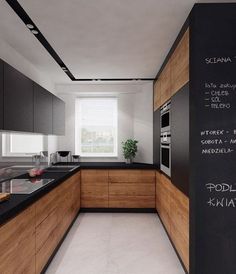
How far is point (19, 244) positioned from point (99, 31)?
2.17 meters

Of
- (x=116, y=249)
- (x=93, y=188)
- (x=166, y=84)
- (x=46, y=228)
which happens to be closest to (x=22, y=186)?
(x=46, y=228)

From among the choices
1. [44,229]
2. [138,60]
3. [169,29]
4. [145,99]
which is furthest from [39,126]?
[145,99]

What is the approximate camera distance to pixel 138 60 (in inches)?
138

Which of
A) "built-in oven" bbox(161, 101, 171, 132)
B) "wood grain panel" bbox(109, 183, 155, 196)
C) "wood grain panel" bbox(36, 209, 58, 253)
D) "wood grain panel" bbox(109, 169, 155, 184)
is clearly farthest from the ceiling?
A: "wood grain panel" bbox(109, 183, 155, 196)

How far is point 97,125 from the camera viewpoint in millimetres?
5309

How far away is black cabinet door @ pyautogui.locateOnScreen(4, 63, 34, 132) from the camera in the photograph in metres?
2.20

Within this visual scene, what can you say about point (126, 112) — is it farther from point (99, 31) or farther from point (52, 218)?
point (52, 218)

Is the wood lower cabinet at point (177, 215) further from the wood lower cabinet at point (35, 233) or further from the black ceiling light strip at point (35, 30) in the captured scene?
the black ceiling light strip at point (35, 30)

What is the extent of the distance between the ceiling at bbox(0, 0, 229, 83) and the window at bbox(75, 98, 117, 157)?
1.48 metres

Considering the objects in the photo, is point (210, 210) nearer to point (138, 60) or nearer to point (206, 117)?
point (206, 117)

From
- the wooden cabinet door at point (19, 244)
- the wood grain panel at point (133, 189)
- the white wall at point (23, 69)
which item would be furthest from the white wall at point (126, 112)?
the wooden cabinet door at point (19, 244)

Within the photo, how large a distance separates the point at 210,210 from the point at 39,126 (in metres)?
2.19

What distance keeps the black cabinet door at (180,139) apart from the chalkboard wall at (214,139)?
0.73ft

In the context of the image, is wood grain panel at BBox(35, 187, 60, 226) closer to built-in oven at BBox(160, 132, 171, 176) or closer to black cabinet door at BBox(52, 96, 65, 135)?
black cabinet door at BBox(52, 96, 65, 135)
